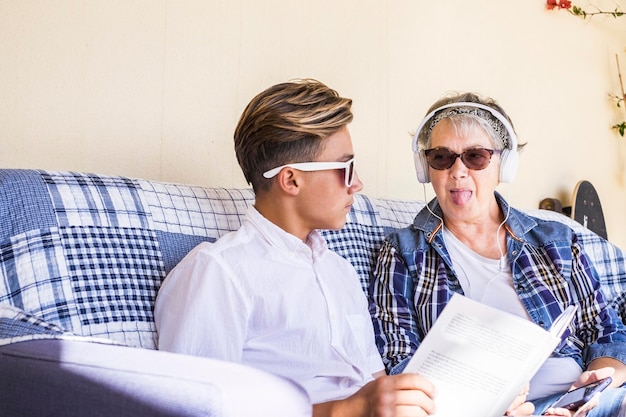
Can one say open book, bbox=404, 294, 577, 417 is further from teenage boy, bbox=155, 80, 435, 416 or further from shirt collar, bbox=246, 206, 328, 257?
shirt collar, bbox=246, 206, 328, 257

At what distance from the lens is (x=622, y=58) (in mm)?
4422

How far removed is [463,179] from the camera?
7.32 ft

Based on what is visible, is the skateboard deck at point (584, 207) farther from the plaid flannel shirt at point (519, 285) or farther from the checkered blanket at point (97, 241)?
the checkered blanket at point (97, 241)

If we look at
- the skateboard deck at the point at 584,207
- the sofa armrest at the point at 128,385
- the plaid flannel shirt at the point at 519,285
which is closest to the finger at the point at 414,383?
the sofa armrest at the point at 128,385

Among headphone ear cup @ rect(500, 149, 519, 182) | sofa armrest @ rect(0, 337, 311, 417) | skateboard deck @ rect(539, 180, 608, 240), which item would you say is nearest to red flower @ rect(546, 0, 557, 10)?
skateboard deck @ rect(539, 180, 608, 240)

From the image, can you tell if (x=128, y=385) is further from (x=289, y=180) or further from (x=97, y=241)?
(x=289, y=180)

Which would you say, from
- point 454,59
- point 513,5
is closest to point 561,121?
point 513,5

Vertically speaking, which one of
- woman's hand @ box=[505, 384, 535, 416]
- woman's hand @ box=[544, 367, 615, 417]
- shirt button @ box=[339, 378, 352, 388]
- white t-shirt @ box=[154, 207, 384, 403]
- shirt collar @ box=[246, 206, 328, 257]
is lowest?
woman's hand @ box=[544, 367, 615, 417]

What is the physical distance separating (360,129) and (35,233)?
5.02ft

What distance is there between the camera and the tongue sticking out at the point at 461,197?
7.32 ft

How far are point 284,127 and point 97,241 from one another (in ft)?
1.57

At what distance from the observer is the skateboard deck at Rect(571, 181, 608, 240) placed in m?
3.75

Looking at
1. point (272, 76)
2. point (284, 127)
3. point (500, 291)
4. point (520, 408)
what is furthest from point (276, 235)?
point (272, 76)

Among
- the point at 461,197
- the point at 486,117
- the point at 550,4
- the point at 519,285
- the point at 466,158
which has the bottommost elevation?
the point at 519,285
